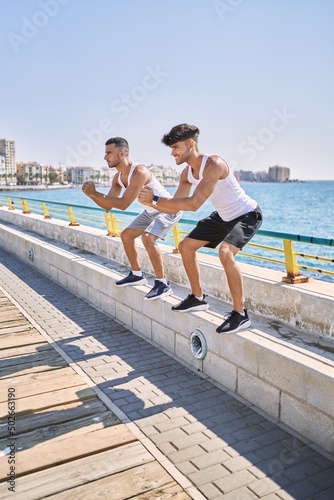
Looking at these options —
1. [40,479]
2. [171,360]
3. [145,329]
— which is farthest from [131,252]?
[40,479]

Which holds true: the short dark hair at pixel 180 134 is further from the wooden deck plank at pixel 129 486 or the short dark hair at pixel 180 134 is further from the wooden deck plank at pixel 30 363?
the wooden deck plank at pixel 129 486

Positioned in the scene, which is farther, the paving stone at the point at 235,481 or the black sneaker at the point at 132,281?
the black sneaker at the point at 132,281

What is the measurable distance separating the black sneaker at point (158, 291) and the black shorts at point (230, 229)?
1.13 m

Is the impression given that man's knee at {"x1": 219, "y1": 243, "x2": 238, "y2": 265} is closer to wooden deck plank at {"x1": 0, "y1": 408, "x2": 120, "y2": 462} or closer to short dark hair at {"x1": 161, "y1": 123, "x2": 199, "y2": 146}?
short dark hair at {"x1": 161, "y1": 123, "x2": 199, "y2": 146}

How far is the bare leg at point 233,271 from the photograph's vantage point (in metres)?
4.30

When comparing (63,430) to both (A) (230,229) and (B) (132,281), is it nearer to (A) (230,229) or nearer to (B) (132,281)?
(A) (230,229)

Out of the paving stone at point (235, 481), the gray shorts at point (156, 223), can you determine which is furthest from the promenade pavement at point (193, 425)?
the gray shorts at point (156, 223)

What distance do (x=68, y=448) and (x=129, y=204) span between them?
9.14 feet

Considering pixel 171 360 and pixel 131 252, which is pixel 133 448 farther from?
pixel 131 252

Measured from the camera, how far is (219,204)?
4.48 m

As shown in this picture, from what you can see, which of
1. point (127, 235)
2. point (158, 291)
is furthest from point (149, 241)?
point (158, 291)

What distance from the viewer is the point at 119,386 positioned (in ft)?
14.5

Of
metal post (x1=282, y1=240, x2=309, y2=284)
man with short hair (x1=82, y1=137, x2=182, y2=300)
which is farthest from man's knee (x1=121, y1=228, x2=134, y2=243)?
metal post (x1=282, y1=240, x2=309, y2=284)

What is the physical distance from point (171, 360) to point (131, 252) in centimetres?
171
